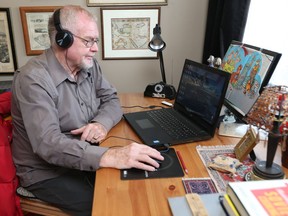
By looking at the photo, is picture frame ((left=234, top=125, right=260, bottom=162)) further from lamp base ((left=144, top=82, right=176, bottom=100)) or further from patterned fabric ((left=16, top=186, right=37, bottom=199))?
patterned fabric ((left=16, top=186, right=37, bottom=199))

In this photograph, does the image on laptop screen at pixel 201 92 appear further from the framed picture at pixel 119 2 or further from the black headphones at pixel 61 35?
the framed picture at pixel 119 2

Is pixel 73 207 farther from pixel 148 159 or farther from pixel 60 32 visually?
pixel 60 32

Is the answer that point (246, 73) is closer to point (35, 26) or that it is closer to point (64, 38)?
point (64, 38)

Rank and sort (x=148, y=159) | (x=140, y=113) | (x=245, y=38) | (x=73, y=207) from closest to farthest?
(x=148, y=159) < (x=73, y=207) < (x=140, y=113) < (x=245, y=38)

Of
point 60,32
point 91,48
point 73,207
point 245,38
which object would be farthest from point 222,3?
point 73,207

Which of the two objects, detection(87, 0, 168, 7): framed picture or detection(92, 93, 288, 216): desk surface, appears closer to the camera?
detection(92, 93, 288, 216): desk surface

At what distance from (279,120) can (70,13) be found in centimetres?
96

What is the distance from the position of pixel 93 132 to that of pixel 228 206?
69cm

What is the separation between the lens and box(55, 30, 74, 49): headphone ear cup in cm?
118

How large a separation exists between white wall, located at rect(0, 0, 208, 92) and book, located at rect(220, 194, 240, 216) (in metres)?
1.44

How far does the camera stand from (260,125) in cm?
82

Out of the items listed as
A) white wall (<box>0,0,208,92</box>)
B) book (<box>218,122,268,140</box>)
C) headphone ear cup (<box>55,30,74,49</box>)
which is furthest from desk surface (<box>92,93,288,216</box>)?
white wall (<box>0,0,208,92</box>)

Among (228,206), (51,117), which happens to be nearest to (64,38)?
(51,117)

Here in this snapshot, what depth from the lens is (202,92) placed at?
122 cm
